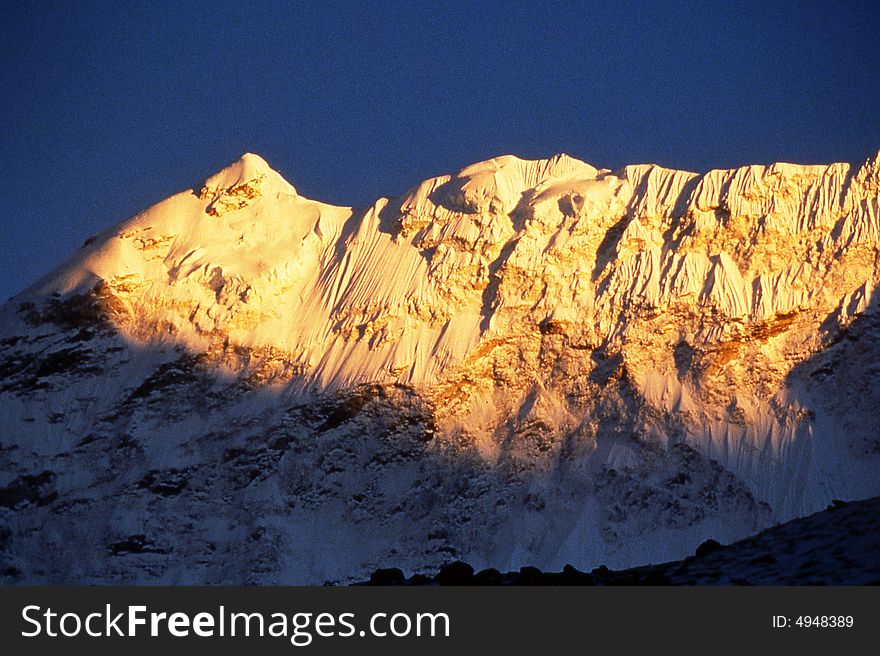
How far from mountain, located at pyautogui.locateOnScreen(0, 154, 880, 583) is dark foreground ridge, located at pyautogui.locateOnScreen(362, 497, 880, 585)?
65.0 metres

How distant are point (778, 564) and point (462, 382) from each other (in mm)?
80890

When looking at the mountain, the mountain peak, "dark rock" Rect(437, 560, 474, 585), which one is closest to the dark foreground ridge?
"dark rock" Rect(437, 560, 474, 585)

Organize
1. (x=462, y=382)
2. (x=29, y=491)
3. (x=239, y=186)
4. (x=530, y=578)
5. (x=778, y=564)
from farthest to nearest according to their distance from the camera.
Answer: (x=239, y=186) → (x=29, y=491) → (x=462, y=382) → (x=530, y=578) → (x=778, y=564)

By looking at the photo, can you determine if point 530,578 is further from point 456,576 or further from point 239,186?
point 239,186

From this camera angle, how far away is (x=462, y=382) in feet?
399

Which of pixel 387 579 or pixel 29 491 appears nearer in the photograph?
pixel 387 579

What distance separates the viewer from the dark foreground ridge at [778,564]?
130ft

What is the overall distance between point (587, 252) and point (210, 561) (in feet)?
100

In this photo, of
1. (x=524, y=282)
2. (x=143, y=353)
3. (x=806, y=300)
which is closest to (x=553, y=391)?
(x=524, y=282)

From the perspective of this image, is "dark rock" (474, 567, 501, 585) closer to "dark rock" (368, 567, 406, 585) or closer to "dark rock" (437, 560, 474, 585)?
"dark rock" (437, 560, 474, 585)

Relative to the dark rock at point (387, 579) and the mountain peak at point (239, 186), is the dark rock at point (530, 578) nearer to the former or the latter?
the dark rock at point (387, 579)

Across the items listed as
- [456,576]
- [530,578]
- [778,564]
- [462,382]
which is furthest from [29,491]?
[778,564]

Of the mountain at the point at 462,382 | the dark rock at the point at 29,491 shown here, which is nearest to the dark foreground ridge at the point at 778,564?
the mountain at the point at 462,382

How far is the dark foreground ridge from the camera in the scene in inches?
1565
